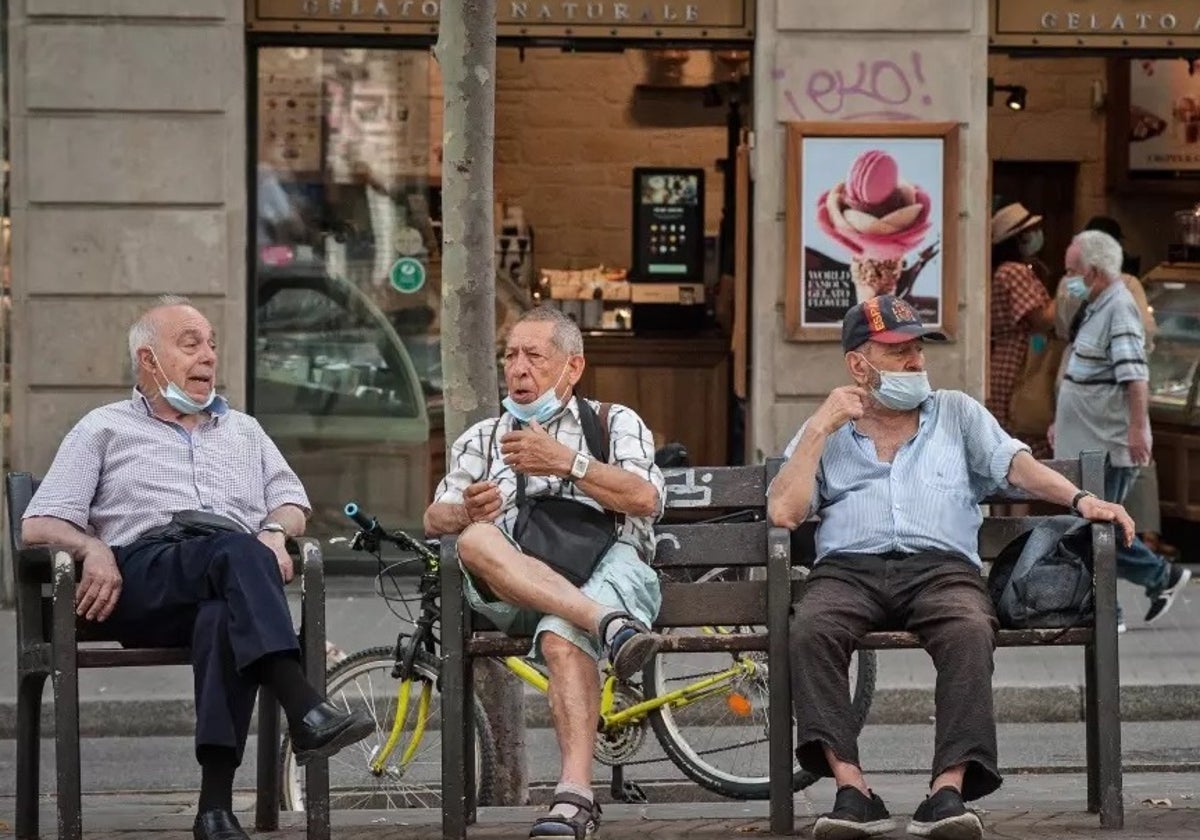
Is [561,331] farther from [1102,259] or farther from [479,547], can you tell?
[1102,259]

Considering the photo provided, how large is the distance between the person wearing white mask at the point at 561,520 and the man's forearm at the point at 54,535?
3.02 ft

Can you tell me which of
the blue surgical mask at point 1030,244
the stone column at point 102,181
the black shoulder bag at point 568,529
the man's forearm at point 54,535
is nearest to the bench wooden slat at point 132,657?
the man's forearm at point 54,535

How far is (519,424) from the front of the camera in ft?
21.8

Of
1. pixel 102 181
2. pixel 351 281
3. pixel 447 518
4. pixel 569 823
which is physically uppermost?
pixel 102 181

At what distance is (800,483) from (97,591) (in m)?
1.87

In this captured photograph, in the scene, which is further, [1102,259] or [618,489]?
[1102,259]

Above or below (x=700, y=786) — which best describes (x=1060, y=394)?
above

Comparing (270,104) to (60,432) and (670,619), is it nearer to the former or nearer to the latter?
(60,432)

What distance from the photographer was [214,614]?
6.25m

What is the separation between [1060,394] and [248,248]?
13.4 feet

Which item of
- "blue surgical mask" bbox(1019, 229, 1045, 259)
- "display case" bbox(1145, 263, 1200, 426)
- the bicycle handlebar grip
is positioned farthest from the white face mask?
"blue surgical mask" bbox(1019, 229, 1045, 259)

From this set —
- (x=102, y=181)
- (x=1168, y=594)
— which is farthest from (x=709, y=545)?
(x=102, y=181)

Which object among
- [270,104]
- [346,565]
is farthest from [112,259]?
[346,565]

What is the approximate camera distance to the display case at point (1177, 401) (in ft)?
43.0
